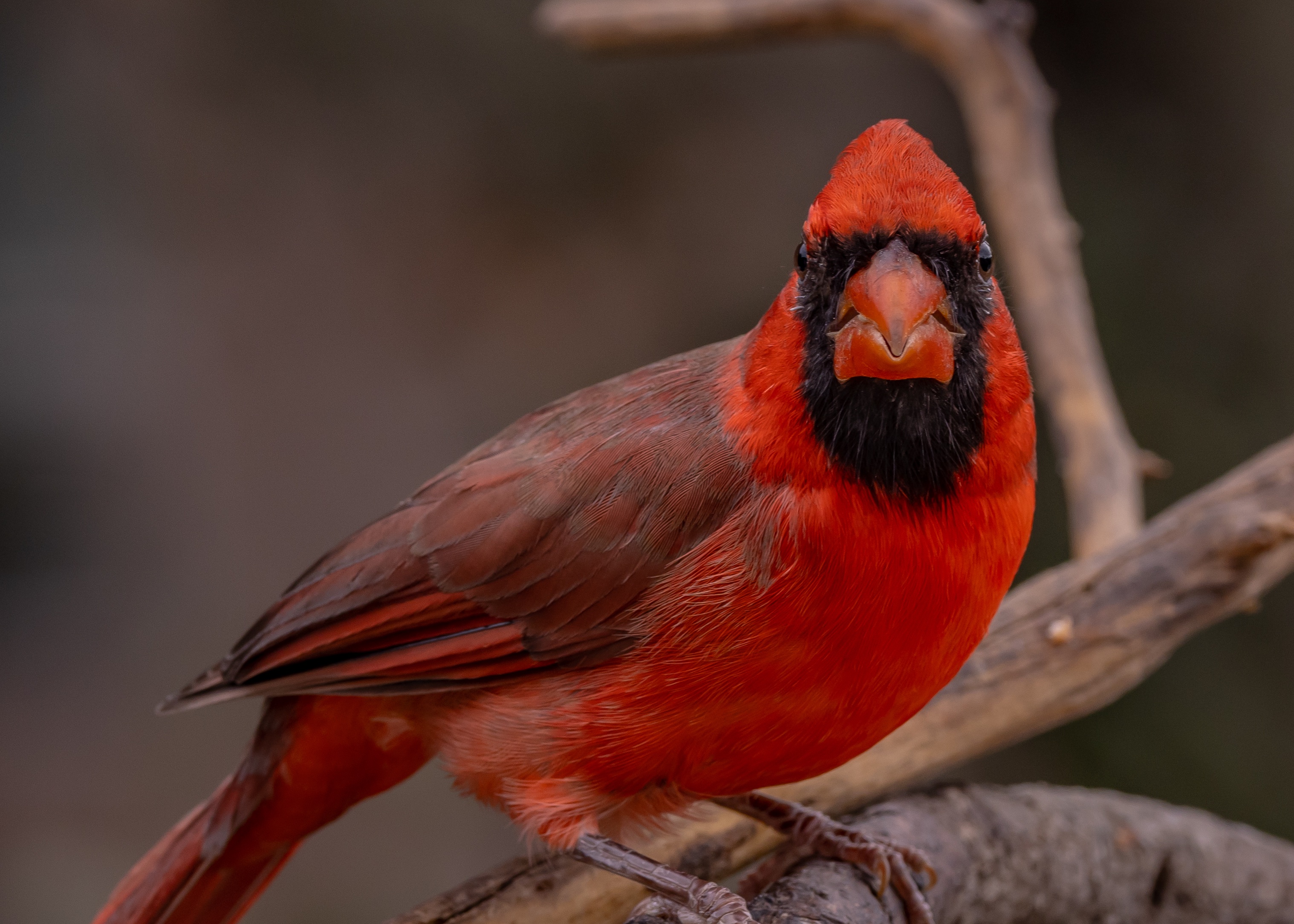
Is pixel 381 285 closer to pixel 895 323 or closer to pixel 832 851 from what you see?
pixel 832 851

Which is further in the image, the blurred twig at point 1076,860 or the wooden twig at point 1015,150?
the wooden twig at point 1015,150

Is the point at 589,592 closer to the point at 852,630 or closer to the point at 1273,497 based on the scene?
the point at 852,630

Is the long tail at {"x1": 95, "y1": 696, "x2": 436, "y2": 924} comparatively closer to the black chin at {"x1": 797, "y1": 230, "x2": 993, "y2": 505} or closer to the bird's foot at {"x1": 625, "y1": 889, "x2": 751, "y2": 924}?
the bird's foot at {"x1": 625, "y1": 889, "x2": 751, "y2": 924}

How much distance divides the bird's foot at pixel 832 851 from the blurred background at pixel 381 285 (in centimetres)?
255

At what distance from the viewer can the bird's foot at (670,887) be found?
192cm

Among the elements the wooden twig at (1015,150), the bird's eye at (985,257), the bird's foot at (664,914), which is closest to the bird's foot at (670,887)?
the bird's foot at (664,914)

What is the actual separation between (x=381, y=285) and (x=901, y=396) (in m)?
4.02

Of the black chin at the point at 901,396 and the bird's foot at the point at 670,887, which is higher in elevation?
the black chin at the point at 901,396

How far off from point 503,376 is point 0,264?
2019 mm

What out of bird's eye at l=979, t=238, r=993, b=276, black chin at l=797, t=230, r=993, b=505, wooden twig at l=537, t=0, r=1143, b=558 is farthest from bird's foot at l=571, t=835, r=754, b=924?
wooden twig at l=537, t=0, r=1143, b=558

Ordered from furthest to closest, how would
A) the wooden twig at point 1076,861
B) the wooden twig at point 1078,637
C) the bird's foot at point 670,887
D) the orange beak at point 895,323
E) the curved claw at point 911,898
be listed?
the wooden twig at point 1078,637, the wooden twig at point 1076,861, the curved claw at point 911,898, the bird's foot at point 670,887, the orange beak at point 895,323

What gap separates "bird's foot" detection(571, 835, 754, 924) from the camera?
1.92 m

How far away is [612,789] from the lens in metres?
2.03

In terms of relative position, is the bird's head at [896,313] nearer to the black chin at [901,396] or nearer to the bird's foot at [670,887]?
the black chin at [901,396]
